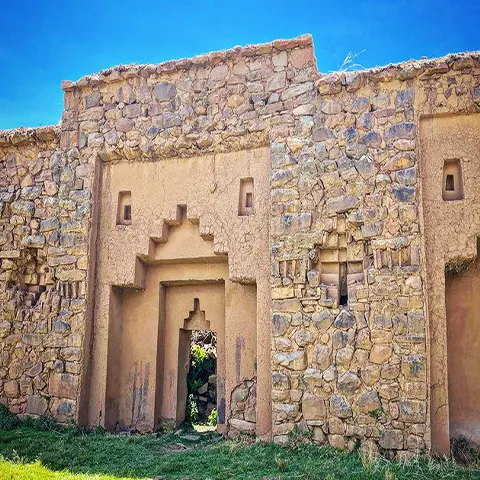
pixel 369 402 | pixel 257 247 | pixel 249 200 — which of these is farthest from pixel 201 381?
pixel 369 402

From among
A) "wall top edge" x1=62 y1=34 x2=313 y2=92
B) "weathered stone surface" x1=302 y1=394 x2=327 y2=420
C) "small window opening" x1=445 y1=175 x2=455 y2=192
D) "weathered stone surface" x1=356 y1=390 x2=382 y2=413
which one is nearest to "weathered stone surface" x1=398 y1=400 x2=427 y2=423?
"weathered stone surface" x1=356 y1=390 x2=382 y2=413

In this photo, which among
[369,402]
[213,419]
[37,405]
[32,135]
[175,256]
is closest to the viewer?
[369,402]

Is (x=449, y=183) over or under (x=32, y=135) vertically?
under

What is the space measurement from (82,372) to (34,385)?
91 cm

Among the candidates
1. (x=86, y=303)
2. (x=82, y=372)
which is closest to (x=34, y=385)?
(x=82, y=372)

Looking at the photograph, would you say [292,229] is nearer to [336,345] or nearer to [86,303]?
[336,345]

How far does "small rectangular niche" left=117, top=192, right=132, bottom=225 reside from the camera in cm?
979

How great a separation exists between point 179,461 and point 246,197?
160 inches

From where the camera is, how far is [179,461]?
7215 mm

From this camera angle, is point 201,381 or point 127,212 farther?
point 201,381

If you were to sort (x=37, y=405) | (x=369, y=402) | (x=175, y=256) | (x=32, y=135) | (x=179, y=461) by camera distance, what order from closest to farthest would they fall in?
(x=179, y=461) < (x=369, y=402) < (x=37, y=405) < (x=175, y=256) < (x=32, y=135)

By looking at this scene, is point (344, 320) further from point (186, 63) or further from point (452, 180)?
point (186, 63)

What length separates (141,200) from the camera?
961cm

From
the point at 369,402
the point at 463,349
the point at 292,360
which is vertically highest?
the point at 463,349
